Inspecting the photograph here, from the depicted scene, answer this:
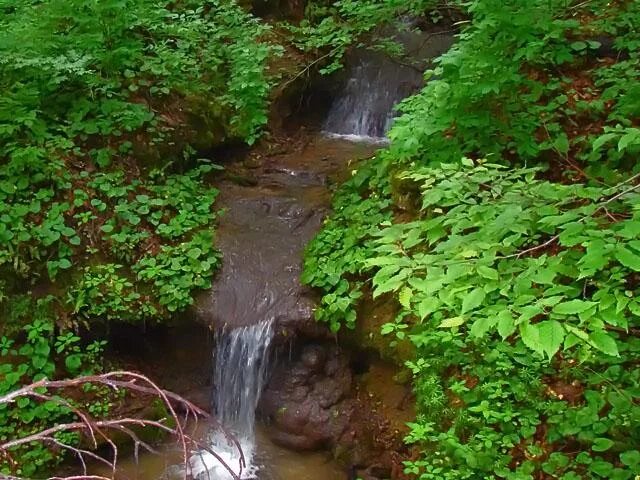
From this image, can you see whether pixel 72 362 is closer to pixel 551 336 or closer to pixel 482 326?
pixel 482 326

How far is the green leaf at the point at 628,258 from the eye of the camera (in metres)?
1.74

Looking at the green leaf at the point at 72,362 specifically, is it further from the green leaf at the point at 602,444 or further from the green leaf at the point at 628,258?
the green leaf at the point at 628,258

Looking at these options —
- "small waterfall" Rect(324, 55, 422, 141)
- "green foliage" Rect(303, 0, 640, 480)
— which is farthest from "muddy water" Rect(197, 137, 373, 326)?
"small waterfall" Rect(324, 55, 422, 141)

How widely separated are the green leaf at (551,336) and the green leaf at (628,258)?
0.30m

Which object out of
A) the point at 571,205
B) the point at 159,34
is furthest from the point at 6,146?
the point at 571,205

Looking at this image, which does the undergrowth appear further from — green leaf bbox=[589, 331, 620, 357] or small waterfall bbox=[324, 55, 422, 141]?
green leaf bbox=[589, 331, 620, 357]

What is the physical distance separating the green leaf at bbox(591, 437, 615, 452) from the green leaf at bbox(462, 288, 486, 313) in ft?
6.15

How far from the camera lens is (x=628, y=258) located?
1771mm

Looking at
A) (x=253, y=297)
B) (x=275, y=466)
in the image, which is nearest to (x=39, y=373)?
(x=253, y=297)

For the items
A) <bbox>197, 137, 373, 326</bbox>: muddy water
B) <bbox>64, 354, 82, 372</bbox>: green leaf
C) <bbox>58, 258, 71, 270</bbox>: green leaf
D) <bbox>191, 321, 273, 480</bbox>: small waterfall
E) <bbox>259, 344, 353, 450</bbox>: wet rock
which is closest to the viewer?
<bbox>64, 354, 82, 372</bbox>: green leaf

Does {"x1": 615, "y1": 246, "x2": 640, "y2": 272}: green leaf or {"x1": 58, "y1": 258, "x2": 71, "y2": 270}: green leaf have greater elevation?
{"x1": 615, "y1": 246, "x2": 640, "y2": 272}: green leaf

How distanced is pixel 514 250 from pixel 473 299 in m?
0.42

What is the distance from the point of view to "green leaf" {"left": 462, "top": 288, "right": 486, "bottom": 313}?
186cm

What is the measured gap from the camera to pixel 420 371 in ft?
14.0
